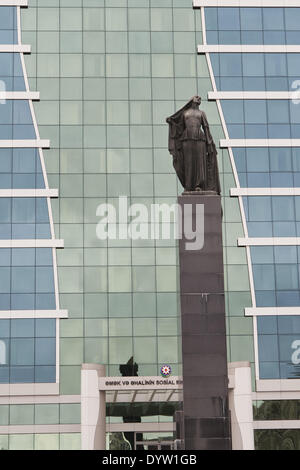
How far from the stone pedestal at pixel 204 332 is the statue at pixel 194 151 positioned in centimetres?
72

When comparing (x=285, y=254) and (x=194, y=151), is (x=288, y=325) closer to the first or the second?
(x=285, y=254)

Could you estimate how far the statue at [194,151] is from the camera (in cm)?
3247

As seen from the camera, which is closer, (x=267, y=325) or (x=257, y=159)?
(x=267, y=325)

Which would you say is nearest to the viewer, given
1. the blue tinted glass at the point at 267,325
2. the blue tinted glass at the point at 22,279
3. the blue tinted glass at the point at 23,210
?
the blue tinted glass at the point at 267,325

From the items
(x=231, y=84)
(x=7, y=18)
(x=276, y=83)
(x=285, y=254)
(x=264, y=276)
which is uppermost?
(x=7, y=18)

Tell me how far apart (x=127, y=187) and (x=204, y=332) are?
3338 cm

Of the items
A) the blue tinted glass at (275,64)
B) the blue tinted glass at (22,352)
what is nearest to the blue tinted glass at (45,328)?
the blue tinted glass at (22,352)

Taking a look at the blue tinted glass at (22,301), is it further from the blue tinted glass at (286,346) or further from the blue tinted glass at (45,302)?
the blue tinted glass at (286,346)

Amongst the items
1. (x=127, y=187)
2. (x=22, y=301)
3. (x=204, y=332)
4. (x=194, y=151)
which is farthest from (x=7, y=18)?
(x=204, y=332)

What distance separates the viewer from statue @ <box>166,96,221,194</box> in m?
32.5

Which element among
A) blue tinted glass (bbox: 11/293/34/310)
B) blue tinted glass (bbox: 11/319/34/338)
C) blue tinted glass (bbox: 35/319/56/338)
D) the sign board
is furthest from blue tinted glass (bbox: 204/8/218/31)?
the sign board

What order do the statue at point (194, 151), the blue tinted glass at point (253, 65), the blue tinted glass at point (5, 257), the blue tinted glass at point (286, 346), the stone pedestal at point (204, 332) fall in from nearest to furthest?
the stone pedestal at point (204, 332)
the statue at point (194, 151)
the blue tinted glass at point (286, 346)
the blue tinted glass at point (5, 257)
the blue tinted glass at point (253, 65)

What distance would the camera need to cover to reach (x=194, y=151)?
32625 millimetres
